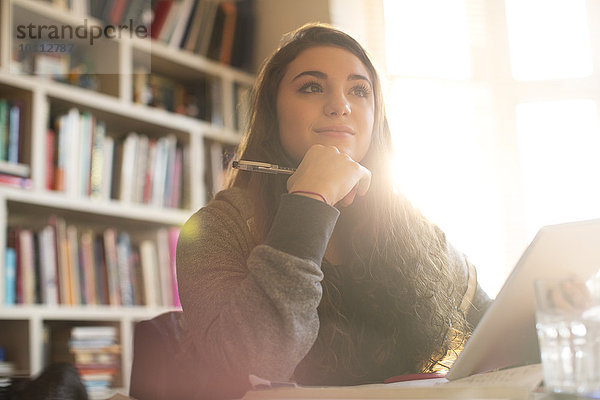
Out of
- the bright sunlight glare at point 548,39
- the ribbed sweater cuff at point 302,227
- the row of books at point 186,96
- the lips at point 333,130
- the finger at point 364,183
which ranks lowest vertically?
the ribbed sweater cuff at point 302,227

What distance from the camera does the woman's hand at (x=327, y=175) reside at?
0.96m

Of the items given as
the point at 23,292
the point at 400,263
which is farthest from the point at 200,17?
the point at 400,263

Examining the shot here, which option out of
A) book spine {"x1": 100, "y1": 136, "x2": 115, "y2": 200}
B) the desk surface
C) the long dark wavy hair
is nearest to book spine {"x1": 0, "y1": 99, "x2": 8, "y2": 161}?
book spine {"x1": 100, "y1": 136, "x2": 115, "y2": 200}

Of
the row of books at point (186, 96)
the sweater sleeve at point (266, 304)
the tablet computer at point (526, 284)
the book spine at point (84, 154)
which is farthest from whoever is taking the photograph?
the row of books at point (186, 96)

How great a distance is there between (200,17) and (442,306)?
6.47 feet

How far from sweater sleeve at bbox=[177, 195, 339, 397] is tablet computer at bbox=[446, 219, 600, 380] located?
21 cm

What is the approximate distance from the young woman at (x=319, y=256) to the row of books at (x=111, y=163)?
1.03 m

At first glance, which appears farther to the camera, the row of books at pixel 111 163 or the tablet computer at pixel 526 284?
the row of books at pixel 111 163

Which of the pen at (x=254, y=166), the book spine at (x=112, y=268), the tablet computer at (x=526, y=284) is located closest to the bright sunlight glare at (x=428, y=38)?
the book spine at (x=112, y=268)

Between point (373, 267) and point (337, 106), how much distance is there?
12.6 inches

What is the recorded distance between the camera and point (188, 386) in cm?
105

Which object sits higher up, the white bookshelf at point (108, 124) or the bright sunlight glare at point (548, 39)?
the bright sunlight glare at point (548, 39)

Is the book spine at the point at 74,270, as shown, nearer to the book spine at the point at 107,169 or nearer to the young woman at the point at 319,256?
the book spine at the point at 107,169

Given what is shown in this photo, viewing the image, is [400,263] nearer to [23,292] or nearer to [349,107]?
[349,107]
